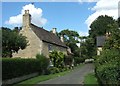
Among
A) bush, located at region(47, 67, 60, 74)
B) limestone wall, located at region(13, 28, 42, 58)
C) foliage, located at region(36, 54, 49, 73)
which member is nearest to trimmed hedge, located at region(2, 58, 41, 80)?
foliage, located at region(36, 54, 49, 73)

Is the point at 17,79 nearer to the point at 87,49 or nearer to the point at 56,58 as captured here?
the point at 56,58

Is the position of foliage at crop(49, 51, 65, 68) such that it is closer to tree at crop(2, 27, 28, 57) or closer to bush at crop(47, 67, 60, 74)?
bush at crop(47, 67, 60, 74)

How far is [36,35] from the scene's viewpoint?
158ft

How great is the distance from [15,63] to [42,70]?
13.3 m

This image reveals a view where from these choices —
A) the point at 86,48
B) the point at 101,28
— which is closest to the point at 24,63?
Result: the point at 101,28

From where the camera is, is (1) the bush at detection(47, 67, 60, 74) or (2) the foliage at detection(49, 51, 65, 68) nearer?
(1) the bush at detection(47, 67, 60, 74)

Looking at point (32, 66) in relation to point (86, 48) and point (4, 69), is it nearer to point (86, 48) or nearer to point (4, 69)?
point (4, 69)

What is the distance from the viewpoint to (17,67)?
104 feet

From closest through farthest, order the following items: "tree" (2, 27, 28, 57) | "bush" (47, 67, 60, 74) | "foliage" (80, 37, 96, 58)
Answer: "tree" (2, 27, 28, 57) → "bush" (47, 67, 60, 74) → "foliage" (80, 37, 96, 58)

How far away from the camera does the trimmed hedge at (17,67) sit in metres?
28.0

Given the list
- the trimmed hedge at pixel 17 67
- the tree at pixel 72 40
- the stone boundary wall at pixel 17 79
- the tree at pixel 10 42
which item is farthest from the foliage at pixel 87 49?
the stone boundary wall at pixel 17 79

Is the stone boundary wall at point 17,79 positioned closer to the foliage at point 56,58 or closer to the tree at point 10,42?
the tree at point 10,42

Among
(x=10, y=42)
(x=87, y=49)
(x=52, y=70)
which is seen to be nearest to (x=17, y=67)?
(x=10, y=42)

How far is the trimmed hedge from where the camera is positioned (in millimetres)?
28016
